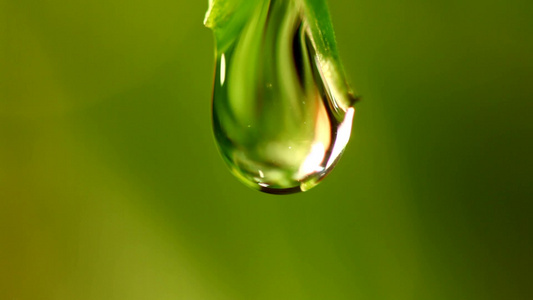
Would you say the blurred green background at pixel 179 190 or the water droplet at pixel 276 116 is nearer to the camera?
the water droplet at pixel 276 116

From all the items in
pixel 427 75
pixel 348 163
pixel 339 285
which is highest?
pixel 427 75

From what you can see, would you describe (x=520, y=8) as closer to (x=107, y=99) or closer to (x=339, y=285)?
(x=339, y=285)

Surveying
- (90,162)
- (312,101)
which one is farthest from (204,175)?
(312,101)

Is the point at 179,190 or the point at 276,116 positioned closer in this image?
the point at 276,116
